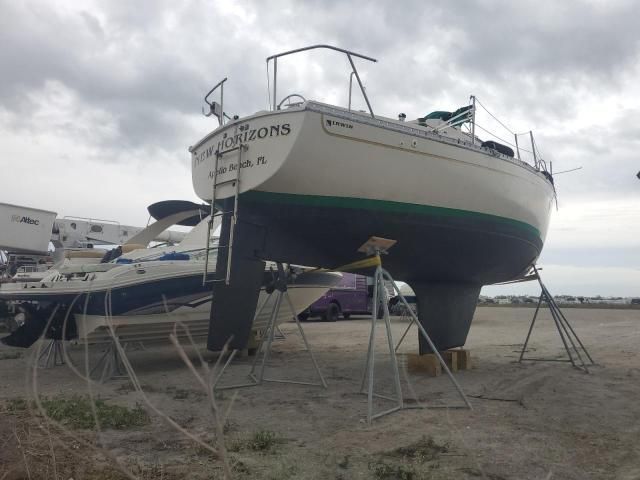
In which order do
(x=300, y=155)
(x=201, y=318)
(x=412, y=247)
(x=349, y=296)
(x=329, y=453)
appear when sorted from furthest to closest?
(x=349, y=296)
(x=201, y=318)
(x=412, y=247)
(x=300, y=155)
(x=329, y=453)

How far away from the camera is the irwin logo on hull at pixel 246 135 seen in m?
5.22

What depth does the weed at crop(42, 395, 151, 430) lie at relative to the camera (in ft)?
14.8

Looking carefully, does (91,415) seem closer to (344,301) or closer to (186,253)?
(186,253)

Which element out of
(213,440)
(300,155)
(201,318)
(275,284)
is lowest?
(213,440)

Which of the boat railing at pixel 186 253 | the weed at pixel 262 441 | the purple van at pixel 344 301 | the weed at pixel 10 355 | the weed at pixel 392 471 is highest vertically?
the boat railing at pixel 186 253

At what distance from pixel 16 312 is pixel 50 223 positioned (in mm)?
4455

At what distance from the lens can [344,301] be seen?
64.4 ft

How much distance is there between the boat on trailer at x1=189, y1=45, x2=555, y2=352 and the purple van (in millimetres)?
11647

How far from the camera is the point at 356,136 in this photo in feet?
17.5

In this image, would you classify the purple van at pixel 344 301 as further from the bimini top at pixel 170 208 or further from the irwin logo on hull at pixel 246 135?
the irwin logo on hull at pixel 246 135

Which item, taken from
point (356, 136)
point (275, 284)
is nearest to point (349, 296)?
point (275, 284)

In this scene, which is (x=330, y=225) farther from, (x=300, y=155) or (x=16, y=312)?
(x=16, y=312)

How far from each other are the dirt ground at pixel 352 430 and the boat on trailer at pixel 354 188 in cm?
154

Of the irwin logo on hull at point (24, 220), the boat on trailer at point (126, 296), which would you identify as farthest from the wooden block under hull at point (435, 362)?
the irwin logo on hull at point (24, 220)
